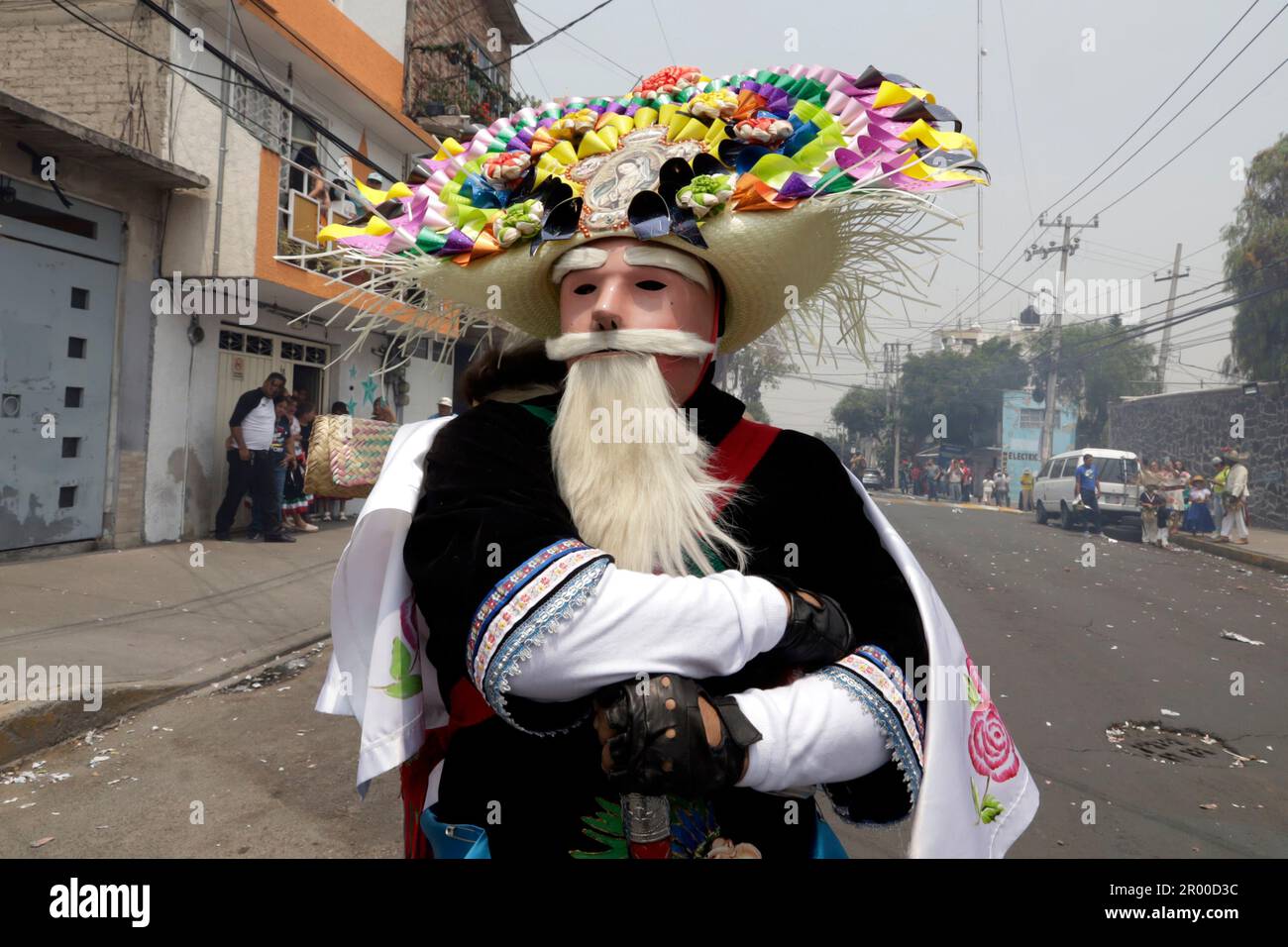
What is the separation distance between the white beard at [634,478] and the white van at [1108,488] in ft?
59.6

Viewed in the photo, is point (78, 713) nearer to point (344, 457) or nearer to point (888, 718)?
point (344, 457)

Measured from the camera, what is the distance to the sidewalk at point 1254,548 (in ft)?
44.0

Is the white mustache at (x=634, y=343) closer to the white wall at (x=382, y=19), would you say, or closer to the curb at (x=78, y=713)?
the curb at (x=78, y=713)

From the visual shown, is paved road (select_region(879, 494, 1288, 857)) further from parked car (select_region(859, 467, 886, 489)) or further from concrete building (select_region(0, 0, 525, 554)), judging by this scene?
parked car (select_region(859, 467, 886, 489))

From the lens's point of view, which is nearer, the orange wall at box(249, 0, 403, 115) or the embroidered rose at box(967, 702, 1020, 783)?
the embroidered rose at box(967, 702, 1020, 783)

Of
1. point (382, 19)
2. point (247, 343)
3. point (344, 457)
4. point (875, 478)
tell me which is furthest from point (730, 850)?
point (875, 478)

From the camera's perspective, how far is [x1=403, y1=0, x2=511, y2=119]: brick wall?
14.4 meters

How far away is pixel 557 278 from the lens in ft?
4.92

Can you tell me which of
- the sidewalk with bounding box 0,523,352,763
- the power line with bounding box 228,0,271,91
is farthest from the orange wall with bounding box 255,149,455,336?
the sidewalk with bounding box 0,523,352,763

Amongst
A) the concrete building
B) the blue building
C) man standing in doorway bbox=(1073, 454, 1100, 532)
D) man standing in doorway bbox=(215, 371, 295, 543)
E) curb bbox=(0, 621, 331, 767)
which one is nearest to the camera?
curb bbox=(0, 621, 331, 767)

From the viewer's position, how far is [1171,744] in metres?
4.68
